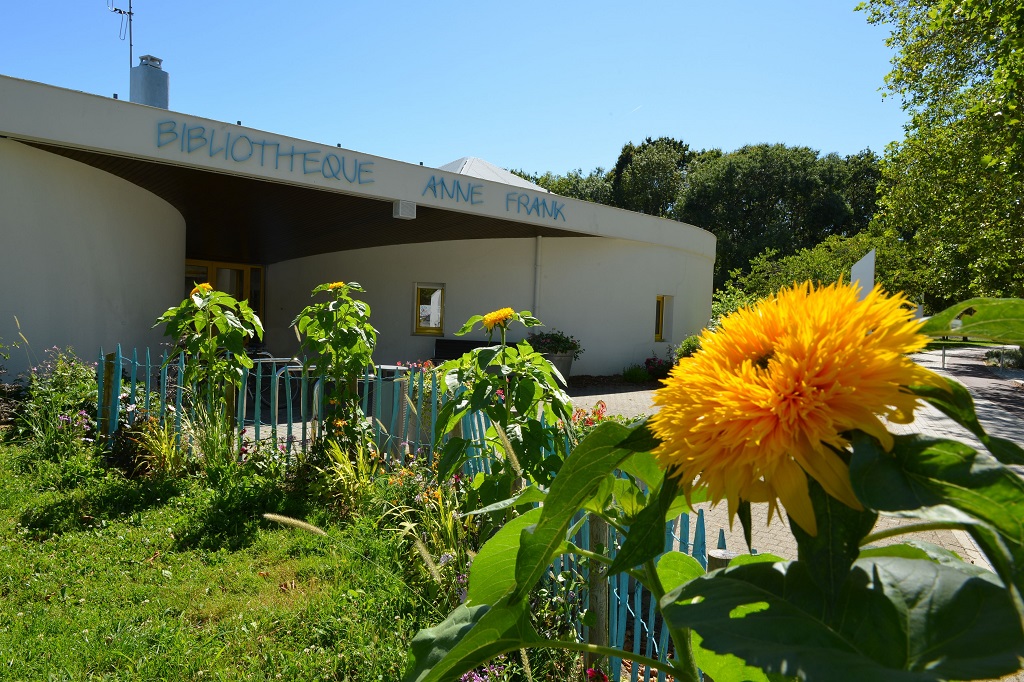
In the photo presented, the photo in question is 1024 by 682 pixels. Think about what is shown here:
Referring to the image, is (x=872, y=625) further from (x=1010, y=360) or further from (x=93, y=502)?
(x=1010, y=360)

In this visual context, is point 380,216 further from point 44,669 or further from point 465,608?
point 465,608

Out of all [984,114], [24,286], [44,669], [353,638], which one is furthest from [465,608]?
[984,114]

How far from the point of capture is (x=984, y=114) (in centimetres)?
1238

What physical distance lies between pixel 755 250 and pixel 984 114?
2575 centimetres

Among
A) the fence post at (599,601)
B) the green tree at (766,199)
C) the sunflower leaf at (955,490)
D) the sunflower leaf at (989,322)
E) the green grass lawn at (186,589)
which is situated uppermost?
the green tree at (766,199)

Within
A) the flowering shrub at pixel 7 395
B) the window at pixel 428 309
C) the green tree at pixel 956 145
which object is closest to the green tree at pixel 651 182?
the green tree at pixel 956 145

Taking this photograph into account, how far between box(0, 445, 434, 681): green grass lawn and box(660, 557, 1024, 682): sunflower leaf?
2.71 metres

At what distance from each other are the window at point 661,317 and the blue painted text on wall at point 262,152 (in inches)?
392

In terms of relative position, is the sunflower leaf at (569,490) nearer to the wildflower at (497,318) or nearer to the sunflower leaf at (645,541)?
the sunflower leaf at (645,541)

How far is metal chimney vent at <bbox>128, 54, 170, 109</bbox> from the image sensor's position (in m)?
14.2

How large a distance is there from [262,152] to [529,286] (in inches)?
308

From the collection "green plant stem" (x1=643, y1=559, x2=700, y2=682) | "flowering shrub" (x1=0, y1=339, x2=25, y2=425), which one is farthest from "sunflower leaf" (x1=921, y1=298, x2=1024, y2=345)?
"flowering shrub" (x1=0, y1=339, x2=25, y2=425)

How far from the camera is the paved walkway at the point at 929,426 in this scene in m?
5.18

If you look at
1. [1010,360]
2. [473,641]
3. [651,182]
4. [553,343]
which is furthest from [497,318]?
[651,182]
